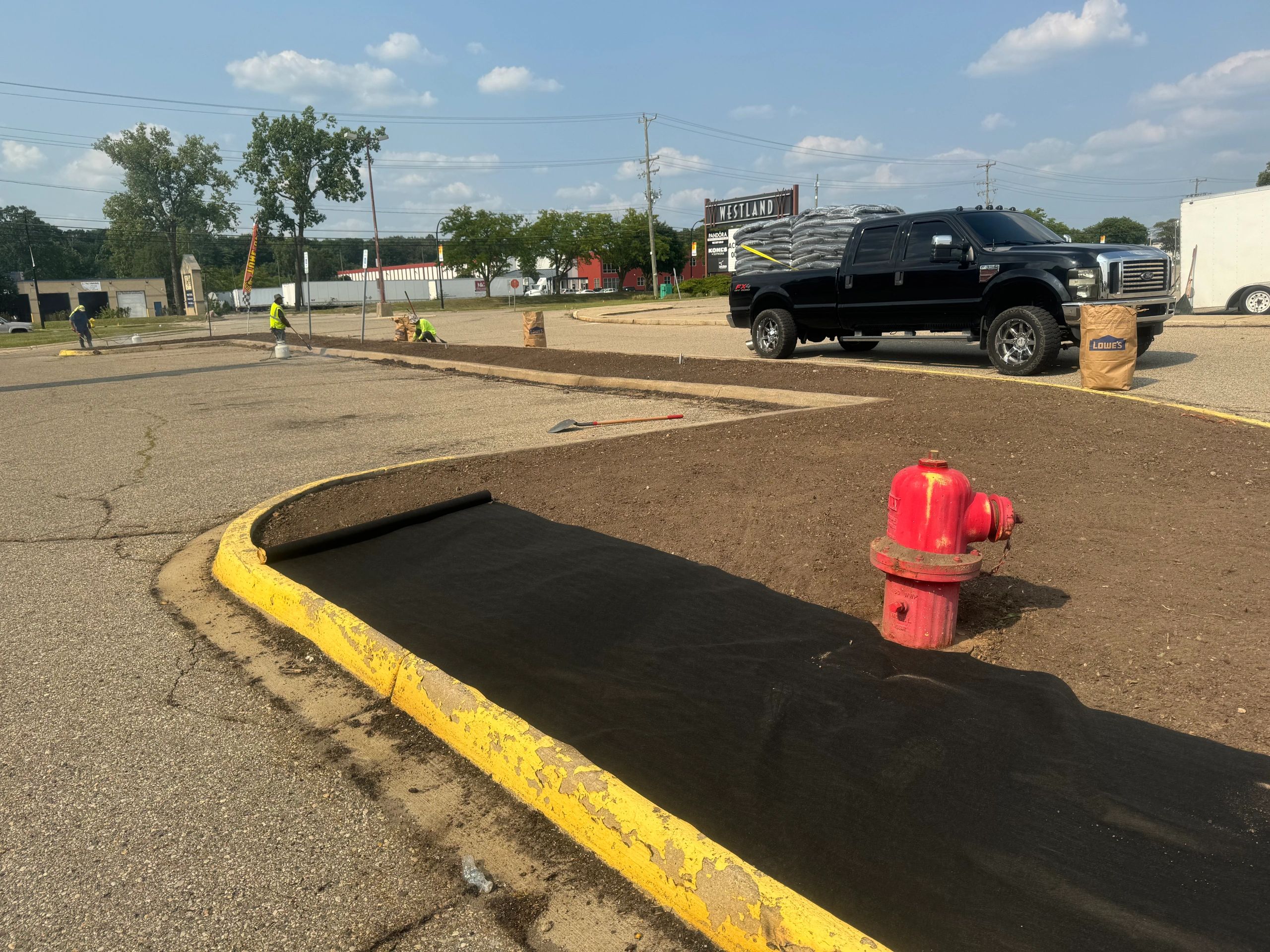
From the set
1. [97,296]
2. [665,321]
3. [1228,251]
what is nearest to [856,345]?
[1228,251]

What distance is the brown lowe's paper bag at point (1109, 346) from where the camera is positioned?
955cm

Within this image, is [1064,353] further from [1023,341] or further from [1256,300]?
[1256,300]

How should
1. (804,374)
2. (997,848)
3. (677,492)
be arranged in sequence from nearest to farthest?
(997,848), (677,492), (804,374)

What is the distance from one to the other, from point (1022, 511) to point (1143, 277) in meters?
7.89

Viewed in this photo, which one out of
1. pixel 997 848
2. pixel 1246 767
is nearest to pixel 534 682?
pixel 997 848

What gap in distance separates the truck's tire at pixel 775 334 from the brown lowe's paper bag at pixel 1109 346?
5.37 m

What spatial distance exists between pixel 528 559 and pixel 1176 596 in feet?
9.93

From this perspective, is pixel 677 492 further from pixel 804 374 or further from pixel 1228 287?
pixel 1228 287

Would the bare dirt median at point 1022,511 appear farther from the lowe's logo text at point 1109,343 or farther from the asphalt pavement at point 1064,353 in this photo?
the asphalt pavement at point 1064,353

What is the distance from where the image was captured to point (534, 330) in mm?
20328

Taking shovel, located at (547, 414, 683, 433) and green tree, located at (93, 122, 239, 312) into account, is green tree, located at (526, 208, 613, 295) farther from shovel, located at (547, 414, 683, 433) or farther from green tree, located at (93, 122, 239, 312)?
shovel, located at (547, 414, 683, 433)

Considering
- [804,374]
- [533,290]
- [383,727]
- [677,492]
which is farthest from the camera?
→ [533,290]

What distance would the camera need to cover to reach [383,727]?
3359mm

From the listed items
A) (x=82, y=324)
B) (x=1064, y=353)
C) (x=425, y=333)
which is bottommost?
(x=1064, y=353)
